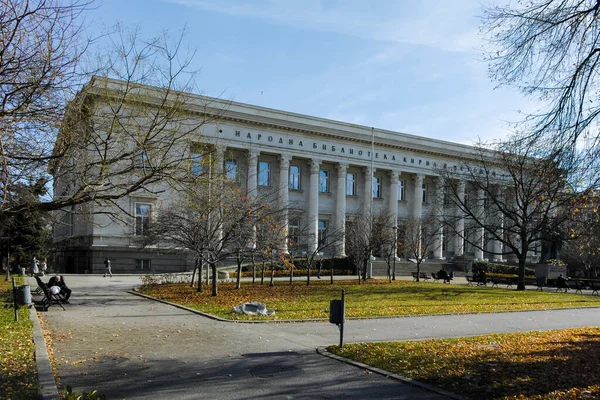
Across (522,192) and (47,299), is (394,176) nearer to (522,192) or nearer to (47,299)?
(522,192)

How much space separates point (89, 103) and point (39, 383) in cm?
604

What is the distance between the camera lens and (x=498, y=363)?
30.9 ft

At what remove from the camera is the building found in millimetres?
43562

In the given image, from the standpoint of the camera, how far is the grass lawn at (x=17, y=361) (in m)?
7.05

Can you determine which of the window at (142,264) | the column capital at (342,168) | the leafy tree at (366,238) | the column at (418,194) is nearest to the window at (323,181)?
the column capital at (342,168)

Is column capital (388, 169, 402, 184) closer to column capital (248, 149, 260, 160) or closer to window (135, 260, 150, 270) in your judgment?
column capital (248, 149, 260, 160)

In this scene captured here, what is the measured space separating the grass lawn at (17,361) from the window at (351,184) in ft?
159

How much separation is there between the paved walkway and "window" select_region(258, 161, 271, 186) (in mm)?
36054

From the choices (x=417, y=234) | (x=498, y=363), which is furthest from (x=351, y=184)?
(x=498, y=363)

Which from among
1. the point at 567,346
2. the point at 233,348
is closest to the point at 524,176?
the point at 567,346

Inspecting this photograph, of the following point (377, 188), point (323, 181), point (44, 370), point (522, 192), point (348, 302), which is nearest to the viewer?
point (44, 370)

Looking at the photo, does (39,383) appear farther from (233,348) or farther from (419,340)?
(419,340)

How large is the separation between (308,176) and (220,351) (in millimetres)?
46957

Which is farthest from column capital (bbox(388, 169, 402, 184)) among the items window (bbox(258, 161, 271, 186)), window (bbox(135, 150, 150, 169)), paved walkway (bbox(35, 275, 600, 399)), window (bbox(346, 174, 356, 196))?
window (bbox(135, 150, 150, 169))
